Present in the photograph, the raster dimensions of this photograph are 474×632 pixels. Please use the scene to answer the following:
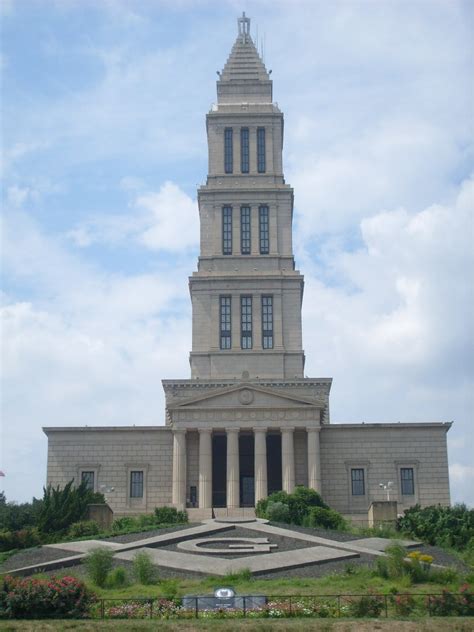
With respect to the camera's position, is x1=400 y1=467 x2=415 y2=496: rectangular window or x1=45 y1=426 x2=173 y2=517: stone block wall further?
x1=45 y1=426 x2=173 y2=517: stone block wall

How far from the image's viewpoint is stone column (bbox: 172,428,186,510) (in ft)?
203

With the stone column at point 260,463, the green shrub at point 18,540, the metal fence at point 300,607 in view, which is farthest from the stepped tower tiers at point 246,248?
the metal fence at point 300,607

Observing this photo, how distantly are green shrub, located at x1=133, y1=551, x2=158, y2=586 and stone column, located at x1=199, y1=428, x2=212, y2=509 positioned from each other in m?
26.0

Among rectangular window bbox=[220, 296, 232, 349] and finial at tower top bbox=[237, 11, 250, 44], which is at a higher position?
finial at tower top bbox=[237, 11, 250, 44]

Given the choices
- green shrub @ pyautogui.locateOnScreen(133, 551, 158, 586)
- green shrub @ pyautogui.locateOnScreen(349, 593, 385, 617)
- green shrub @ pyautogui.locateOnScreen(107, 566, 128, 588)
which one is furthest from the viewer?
green shrub @ pyautogui.locateOnScreen(133, 551, 158, 586)

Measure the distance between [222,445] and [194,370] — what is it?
24.9 ft

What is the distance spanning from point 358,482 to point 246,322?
16338mm

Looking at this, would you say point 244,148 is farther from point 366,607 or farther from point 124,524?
point 366,607

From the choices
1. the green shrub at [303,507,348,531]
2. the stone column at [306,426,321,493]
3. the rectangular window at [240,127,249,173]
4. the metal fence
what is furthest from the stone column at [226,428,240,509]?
the metal fence

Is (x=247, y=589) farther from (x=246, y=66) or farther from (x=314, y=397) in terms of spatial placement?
(x=246, y=66)

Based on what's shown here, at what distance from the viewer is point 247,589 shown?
33.1 metres

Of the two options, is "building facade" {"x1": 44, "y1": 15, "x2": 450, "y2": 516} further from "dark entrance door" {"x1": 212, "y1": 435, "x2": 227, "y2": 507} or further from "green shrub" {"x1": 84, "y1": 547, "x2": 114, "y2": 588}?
"green shrub" {"x1": 84, "y1": 547, "x2": 114, "y2": 588}

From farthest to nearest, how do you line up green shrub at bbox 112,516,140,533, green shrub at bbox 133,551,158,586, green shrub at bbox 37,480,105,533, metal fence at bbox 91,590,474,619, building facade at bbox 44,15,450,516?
building facade at bbox 44,15,450,516
green shrub at bbox 112,516,140,533
green shrub at bbox 37,480,105,533
green shrub at bbox 133,551,158,586
metal fence at bbox 91,590,474,619

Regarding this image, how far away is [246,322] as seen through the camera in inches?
2921
